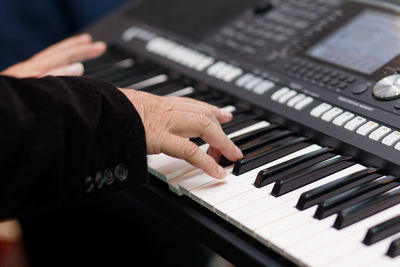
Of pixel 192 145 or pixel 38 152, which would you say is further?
pixel 192 145

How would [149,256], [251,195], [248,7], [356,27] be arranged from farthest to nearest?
[149,256] → [248,7] → [356,27] → [251,195]

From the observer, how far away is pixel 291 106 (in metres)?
1.07

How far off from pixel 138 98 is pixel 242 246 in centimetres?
33

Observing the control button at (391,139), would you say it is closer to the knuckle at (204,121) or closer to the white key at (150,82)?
the knuckle at (204,121)

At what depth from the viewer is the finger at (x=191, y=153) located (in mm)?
933

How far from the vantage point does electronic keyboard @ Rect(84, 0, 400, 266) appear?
81cm

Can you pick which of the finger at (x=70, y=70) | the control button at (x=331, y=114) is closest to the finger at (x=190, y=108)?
the control button at (x=331, y=114)

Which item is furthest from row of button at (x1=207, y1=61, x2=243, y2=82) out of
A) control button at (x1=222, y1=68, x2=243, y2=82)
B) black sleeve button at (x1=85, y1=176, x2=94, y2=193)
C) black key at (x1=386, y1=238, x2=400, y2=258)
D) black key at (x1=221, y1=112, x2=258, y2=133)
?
black key at (x1=386, y1=238, x2=400, y2=258)

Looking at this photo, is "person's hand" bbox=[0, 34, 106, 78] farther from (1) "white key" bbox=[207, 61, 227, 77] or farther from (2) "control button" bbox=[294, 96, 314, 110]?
(2) "control button" bbox=[294, 96, 314, 110]

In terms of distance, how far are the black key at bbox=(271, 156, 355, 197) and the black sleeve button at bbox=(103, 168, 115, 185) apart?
0.26 m

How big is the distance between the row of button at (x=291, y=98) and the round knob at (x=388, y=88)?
12 centimetres

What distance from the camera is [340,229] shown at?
31.2 inches

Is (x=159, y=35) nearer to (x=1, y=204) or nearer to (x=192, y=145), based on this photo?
(x=192, y=145)

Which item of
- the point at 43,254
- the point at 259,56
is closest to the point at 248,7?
the point at 259,56
